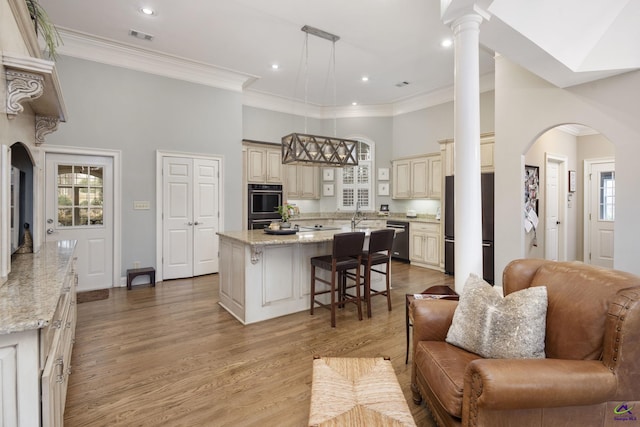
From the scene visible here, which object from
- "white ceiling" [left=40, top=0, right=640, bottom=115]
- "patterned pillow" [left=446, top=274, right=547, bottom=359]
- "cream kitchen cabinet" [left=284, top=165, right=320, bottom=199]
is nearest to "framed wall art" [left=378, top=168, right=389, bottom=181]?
"cream kitchen cabinet" [left=284, top=165, right=320, bottom=199]

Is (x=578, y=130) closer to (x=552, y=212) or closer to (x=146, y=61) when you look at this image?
(x=552, y=212)

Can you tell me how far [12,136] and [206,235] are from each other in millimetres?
3776

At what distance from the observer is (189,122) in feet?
18.0

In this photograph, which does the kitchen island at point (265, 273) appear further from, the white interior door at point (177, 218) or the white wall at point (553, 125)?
the white wall at point (553, 125)

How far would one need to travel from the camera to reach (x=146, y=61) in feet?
16.6

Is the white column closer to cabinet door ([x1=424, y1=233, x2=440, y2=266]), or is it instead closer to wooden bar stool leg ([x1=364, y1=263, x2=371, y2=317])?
wooden bar stool leg ([x1=364, y1=263, x2=371, y2=317])

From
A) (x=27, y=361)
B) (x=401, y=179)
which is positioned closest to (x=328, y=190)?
(x=401, y=179)

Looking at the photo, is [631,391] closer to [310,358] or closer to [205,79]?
[310,358]

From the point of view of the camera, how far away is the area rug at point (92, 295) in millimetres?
4298

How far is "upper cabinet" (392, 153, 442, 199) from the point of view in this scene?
641cm

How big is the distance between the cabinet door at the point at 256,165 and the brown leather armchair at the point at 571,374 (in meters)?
5.44

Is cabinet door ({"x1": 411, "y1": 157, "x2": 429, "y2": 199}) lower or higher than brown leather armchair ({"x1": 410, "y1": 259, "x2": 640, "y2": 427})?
higher

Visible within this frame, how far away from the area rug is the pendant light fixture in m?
3.07

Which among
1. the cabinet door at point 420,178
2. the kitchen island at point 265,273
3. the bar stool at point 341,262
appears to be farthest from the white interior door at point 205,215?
the cabinet door at point 420,178
